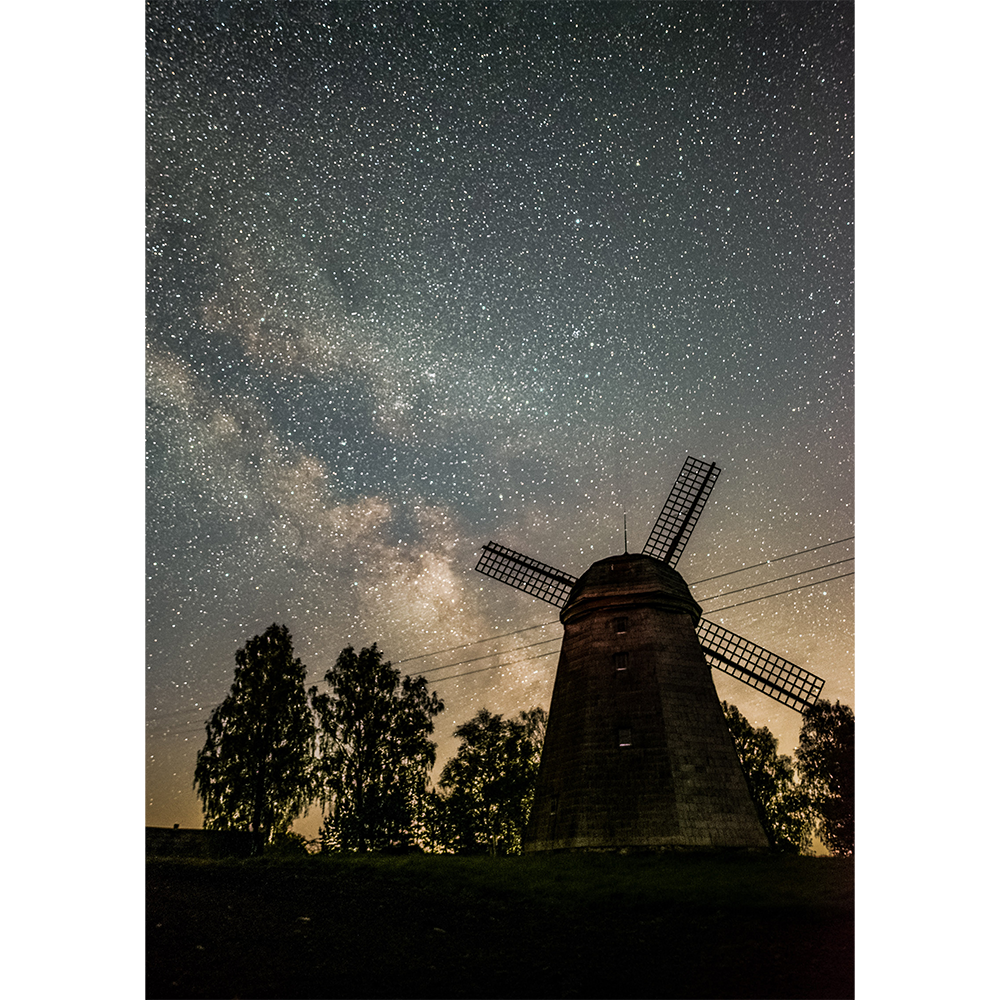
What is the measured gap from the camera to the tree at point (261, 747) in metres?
18.8

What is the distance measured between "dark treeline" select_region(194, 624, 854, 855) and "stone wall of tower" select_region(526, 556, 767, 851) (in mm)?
1787

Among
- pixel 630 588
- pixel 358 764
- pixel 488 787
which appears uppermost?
pixel 630 588

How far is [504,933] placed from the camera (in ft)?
26.2

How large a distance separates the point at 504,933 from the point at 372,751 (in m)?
15.0

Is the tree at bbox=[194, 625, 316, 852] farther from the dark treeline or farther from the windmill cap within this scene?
the windmill cap

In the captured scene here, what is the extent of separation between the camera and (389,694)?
23.0 metres

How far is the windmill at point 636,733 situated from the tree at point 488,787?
59.6ft

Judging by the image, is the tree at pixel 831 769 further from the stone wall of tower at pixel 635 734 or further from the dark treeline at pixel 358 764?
the stone wall of tower at pixel 635 734

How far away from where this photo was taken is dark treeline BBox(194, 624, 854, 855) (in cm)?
1897

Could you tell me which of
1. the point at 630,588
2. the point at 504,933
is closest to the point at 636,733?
the point at 630,588

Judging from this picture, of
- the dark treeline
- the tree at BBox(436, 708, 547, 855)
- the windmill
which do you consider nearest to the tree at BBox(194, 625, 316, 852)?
the dark treeline

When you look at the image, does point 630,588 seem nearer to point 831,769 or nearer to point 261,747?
point 261,747

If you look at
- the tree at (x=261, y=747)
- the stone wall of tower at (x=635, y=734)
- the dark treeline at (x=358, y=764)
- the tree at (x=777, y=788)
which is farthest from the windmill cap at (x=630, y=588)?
the tree at (x=777, y=788)
